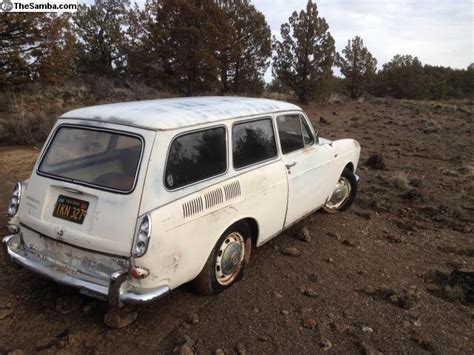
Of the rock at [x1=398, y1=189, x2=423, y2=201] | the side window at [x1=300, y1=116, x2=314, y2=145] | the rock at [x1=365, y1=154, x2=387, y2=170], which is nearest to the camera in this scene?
the side window at [x1=300, y1=116, x2=314, y2=145]

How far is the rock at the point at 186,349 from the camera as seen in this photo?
2.77 m

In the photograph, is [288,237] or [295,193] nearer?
[295,193]

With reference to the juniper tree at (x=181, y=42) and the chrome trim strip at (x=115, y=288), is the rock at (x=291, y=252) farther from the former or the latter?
the juniper tree at (x=181, y=42)

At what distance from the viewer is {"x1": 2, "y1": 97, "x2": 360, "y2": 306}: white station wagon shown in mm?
2791

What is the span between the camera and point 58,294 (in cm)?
345

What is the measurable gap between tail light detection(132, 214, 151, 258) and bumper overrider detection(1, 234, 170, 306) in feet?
0.62

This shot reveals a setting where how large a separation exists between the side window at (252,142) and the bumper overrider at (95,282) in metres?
1.37

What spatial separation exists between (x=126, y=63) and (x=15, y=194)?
2085 cm

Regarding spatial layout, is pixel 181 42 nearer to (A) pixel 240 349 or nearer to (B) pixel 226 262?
(B) pixel 226 262

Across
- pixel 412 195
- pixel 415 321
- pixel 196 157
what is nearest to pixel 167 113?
pixel 196 157

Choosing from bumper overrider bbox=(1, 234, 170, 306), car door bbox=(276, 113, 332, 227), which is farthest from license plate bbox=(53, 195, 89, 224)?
car door bbox=(276, 113, 332, 227)

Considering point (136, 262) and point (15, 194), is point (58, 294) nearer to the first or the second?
point (15, 194)

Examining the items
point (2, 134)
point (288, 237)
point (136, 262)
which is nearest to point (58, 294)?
point (136, 262)

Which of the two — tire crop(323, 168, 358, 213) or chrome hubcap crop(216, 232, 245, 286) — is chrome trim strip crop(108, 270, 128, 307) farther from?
tire crop(323, 168, 358, 213)
